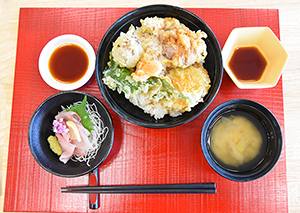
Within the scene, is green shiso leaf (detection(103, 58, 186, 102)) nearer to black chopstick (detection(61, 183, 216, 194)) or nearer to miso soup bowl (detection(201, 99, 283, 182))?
miso soup bowl (detection(201, 99, 283, 182))

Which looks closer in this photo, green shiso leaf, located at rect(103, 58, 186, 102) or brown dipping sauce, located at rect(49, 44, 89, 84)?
green shiso leaf, located at rect(103, 58, 186, 102)

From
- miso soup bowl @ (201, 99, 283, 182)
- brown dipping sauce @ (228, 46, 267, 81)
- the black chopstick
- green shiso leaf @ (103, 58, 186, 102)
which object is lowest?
the black chopstick

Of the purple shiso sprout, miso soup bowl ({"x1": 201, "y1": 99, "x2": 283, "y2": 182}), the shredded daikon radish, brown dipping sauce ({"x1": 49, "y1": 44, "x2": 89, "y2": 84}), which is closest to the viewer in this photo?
miso soup bowl ({"x1": 201, "y1": 99, "x2": 283, "y2": 182})

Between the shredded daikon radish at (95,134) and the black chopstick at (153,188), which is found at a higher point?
the shredded daikon radish at (95,134)

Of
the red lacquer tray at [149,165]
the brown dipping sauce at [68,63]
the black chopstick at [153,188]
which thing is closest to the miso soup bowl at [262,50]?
the red lacquer tray at [149,165]

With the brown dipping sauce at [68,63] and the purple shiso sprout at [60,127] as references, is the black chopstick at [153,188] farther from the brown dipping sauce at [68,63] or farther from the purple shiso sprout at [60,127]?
the brown dipping sauce at [68,63]

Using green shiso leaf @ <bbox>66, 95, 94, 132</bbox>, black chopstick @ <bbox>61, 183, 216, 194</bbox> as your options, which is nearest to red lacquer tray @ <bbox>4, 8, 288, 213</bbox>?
black chopstick @ <bbox>61, 183, 216, 194</bbox>

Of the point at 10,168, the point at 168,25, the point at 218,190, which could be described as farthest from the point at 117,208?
the point at 168,25
